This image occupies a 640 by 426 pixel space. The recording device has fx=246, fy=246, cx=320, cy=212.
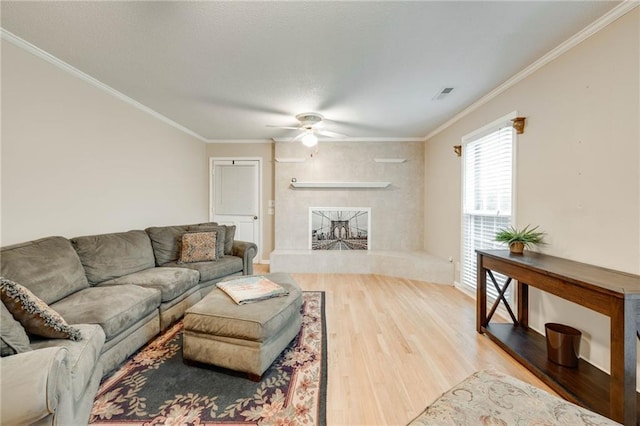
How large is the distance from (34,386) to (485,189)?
12.7 ft

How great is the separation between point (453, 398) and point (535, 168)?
2.29m

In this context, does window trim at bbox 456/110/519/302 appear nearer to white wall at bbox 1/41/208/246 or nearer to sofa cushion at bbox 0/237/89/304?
sofa cushion at bbox 0/237/89/304

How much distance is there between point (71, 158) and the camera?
2395mm

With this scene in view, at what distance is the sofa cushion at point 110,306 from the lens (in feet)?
5.33

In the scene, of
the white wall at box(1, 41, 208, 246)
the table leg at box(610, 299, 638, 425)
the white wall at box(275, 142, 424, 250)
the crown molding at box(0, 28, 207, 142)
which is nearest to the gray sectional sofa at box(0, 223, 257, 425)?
the white wall at box(1, 41, 208, 246)

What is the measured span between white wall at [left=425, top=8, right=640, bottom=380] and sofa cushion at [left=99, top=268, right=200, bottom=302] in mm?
3358

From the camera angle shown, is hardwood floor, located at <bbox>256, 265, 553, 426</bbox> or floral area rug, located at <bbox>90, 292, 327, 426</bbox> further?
hardwood floor, located at <bbox>256, 265, 553, 426</bbox>

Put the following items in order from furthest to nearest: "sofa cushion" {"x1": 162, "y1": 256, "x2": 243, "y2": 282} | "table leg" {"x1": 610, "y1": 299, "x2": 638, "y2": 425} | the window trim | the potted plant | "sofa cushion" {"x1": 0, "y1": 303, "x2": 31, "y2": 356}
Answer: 1. "sofa cushion" {"x1": 162, "y1": 256, "x2": 243, "y2": 282}
2. the window trim
3. the potted plant
4. "table leg" {"x1": 610, "y1": 299, "x2": 638, "y2": 425}
5. "sofa cushion" {"x1": 0, "y1": 303, "x2": 31, "y2": 356}

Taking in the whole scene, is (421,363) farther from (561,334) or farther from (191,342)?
(191,342)

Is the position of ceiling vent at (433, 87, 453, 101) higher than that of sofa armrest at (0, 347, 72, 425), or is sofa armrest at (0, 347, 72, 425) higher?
ceiling vent at (433, 87, 453, 101)

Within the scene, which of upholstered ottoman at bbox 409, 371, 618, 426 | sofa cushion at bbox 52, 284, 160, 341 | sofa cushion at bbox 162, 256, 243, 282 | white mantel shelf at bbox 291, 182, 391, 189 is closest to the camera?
upholstered ottoman at bbox 409, 371, 618, 426

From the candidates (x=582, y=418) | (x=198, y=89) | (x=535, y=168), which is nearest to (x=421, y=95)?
(x=535, y=168)

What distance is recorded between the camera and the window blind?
2.70 m

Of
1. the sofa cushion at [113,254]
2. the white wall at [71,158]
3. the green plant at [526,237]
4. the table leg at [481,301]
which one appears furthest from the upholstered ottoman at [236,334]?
the green plant at [526,237]
